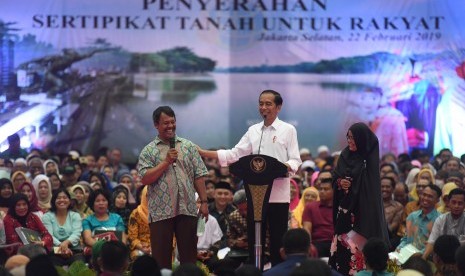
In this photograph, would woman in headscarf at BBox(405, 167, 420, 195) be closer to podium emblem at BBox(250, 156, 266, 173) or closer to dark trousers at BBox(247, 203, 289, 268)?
dark trousers at BBox(247, 203, 289, 268)

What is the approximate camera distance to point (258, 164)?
396 inches

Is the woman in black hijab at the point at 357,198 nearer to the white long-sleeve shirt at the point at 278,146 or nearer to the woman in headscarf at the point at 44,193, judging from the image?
the white long-sleeve shirt at the point at 278,146

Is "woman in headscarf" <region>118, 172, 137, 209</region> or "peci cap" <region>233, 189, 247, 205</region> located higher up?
"peci cap" <region>233, 189, 247, 205</region>

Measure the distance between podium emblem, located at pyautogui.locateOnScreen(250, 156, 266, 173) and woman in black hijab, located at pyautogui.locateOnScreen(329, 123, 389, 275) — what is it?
810 millimetres

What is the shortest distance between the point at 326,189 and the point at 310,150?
6864mm

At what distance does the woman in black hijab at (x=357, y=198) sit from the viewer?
34.3 feet

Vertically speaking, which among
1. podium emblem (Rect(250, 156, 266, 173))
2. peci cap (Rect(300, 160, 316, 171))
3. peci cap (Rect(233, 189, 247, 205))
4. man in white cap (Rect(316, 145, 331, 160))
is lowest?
peci cap (Rect(233, 189, 247, 205))

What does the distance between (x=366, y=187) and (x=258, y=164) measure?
1.01m

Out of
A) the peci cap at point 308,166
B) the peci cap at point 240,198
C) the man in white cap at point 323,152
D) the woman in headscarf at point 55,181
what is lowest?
the woman in headscarf at point 55,181

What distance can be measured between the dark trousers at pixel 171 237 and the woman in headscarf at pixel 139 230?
224 centimetres

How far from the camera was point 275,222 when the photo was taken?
10.3 meters

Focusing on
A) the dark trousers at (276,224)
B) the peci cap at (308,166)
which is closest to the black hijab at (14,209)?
the dark trousers at (276,224)

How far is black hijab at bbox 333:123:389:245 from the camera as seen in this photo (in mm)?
10453

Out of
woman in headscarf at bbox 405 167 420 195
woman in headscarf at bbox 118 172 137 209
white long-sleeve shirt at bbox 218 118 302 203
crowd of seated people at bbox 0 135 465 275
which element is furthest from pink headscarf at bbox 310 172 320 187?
white long-sleeve shirt at bbox 218 118 302 203
